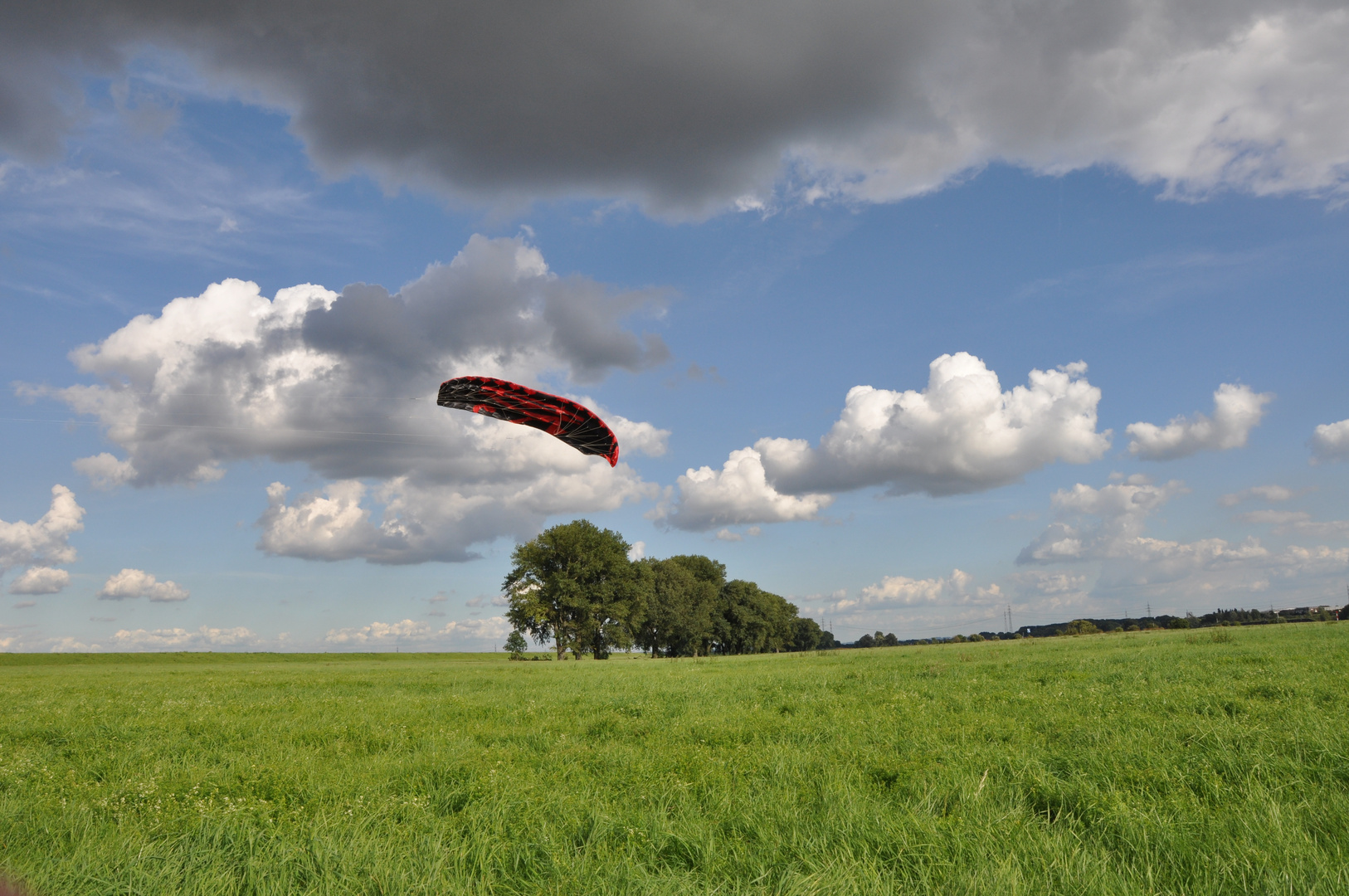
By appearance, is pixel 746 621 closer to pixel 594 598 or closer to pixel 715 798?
pixel 594 598

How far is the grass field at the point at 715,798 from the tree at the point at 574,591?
246ft

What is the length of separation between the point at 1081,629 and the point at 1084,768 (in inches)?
3864

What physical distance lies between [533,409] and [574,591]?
5198 cm

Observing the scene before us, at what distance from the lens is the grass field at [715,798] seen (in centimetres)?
582

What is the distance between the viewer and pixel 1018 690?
16.5 metres

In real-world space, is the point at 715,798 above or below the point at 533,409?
below

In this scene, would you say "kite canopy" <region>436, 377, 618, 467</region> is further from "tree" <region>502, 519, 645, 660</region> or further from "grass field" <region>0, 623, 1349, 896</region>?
"tree" <region>502, 519, 645, 660</region>

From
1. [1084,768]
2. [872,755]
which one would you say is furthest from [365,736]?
[1084,768]

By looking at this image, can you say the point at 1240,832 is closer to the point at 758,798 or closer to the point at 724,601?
the point at 758,798

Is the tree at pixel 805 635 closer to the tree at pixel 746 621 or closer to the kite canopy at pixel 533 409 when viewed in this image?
the tree at pixel 746 621

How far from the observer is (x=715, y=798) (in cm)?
784

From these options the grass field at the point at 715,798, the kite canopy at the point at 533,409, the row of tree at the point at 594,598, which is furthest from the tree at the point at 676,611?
the grass field at the point at 715,798

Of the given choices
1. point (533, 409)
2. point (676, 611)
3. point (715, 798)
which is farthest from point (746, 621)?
point (715, 798)

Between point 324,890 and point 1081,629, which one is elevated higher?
point 324,890
